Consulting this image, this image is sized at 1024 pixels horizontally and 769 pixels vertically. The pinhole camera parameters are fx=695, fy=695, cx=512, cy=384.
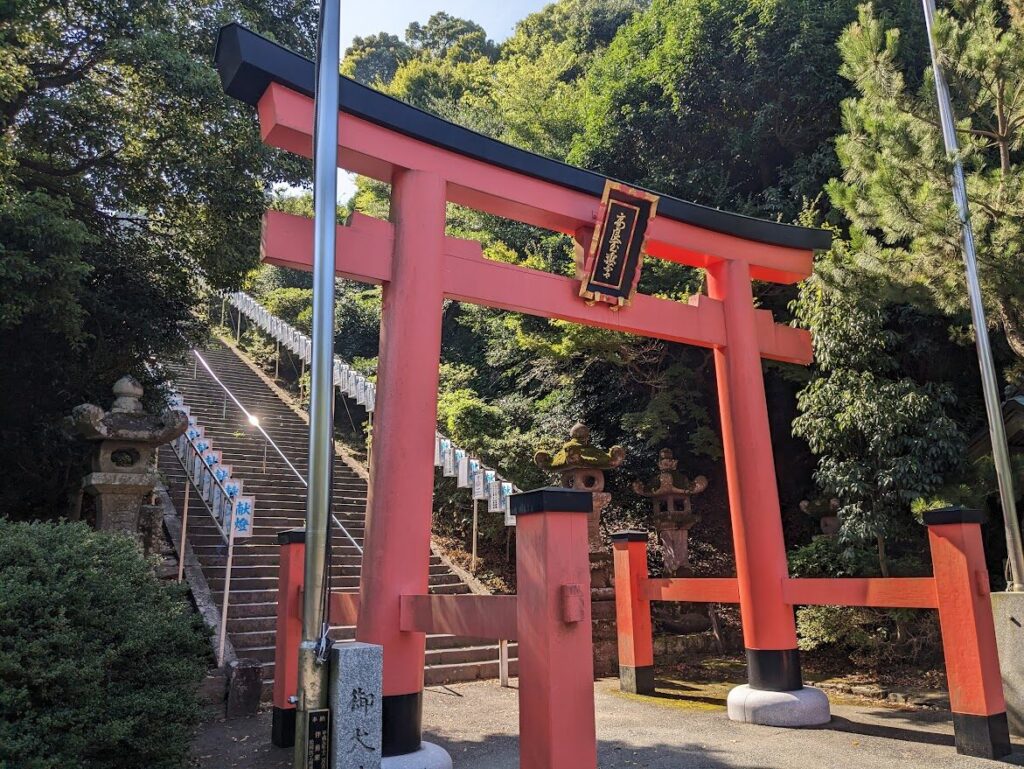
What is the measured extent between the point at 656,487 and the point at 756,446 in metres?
4.02

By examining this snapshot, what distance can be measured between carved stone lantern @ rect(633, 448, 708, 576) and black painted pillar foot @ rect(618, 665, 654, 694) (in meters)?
2.86

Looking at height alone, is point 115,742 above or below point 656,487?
below

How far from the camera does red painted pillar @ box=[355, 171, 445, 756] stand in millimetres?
4730

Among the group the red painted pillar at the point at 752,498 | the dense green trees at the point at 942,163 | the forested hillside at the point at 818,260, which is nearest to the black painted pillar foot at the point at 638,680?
the red painted pillar at the point at 752,498

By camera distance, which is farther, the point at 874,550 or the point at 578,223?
the point at 874,550

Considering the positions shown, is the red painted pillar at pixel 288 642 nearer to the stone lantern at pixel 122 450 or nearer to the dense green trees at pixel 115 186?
the stone lantern at pixel 122 450

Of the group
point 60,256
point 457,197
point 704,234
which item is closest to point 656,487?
point 704,234

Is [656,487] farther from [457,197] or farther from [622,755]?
[457,197]

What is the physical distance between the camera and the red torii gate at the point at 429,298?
15.8ft

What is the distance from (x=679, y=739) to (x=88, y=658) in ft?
14.9

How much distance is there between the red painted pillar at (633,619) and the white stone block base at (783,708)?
5.03 ft

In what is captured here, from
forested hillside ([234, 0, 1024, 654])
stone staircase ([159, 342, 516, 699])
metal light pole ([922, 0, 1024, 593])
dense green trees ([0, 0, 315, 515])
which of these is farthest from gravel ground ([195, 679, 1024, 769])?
dense green trees ([0, 0, 315, 515])

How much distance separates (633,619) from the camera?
315 inches

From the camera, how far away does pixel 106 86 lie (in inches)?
368
